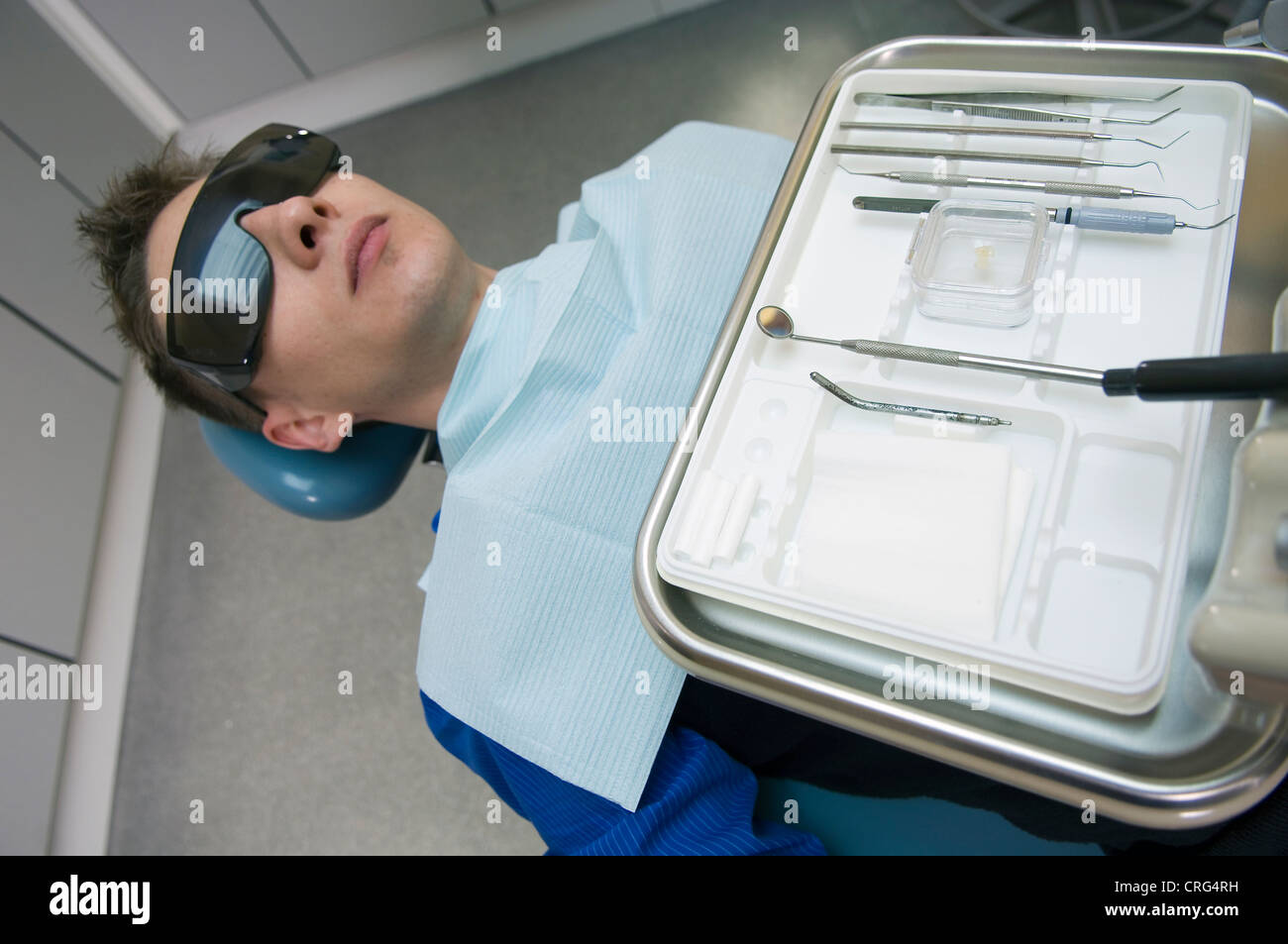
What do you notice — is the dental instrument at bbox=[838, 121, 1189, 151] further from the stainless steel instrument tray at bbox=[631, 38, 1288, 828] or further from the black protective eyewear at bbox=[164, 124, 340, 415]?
the black protective eyewear at bbox=[164, 124, 340, 415]

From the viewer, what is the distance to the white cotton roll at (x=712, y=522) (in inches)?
22.2

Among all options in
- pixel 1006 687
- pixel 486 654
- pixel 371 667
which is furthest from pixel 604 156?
pixel 1006 687

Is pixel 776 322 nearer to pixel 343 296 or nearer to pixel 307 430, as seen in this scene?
pixel 343 296

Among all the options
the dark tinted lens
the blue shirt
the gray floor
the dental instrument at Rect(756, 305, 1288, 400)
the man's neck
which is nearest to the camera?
the dental instrument at Rect(756, 305, 1288, 400)

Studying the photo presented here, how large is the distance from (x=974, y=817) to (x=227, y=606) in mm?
1376

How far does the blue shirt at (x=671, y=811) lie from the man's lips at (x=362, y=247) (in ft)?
1.85

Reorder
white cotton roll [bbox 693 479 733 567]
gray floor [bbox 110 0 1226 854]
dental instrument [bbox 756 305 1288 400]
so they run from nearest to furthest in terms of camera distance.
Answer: dental instrument [bbox 756 305 1288 400], white cotton roll [bbox 693 479 733 567], gray floor [bbox 110 0 1226 854]

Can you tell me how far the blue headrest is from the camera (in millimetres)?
1107

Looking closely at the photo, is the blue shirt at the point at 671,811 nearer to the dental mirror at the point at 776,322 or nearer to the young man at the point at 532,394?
the young man at the point at 532,394

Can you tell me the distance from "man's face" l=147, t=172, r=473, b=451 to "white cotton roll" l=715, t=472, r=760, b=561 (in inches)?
22.5

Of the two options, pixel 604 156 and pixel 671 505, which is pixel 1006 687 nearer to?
pixel 671 505

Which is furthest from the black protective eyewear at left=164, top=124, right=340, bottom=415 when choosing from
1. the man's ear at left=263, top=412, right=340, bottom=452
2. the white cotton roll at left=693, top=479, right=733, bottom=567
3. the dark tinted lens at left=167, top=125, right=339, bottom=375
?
the white cotton roll at left=693, top=479, right=733, bottom=567

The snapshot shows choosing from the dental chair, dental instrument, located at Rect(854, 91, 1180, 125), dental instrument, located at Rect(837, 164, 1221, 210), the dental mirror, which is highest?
dental instrument, located at Rect(854, 91, 1180, 125)

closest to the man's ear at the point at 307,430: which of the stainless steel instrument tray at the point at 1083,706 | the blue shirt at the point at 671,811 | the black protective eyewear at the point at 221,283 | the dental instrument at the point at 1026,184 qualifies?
the black protective eyewear at the point at 221,283
